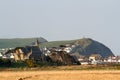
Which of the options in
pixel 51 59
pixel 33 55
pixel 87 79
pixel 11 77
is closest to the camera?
pixel 87 79

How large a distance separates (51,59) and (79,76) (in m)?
59.1

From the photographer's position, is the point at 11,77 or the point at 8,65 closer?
the point at 11,77

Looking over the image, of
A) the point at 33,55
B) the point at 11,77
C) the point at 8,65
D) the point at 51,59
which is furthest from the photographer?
the point at 33,55

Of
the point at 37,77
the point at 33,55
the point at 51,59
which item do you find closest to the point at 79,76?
the point at 37,77

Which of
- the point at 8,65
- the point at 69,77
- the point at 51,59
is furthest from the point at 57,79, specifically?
the point at 51,59

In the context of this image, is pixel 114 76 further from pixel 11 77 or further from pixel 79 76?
pixel 11 77

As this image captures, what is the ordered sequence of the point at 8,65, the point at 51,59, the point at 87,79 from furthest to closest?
the point at 51,59, the point at 8,65, the point at 87,79

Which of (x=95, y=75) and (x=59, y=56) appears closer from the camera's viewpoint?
(x=95, y=75)

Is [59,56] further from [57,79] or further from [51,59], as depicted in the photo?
[57,79]

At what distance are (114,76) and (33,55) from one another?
226 ft

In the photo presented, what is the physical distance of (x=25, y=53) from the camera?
108 meters

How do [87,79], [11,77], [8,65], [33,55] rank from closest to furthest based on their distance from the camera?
[87,79], [11,77], [8,65], [33,55]

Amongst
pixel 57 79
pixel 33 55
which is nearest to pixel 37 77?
pixel 57 79

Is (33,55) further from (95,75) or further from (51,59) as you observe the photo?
(95,75)
